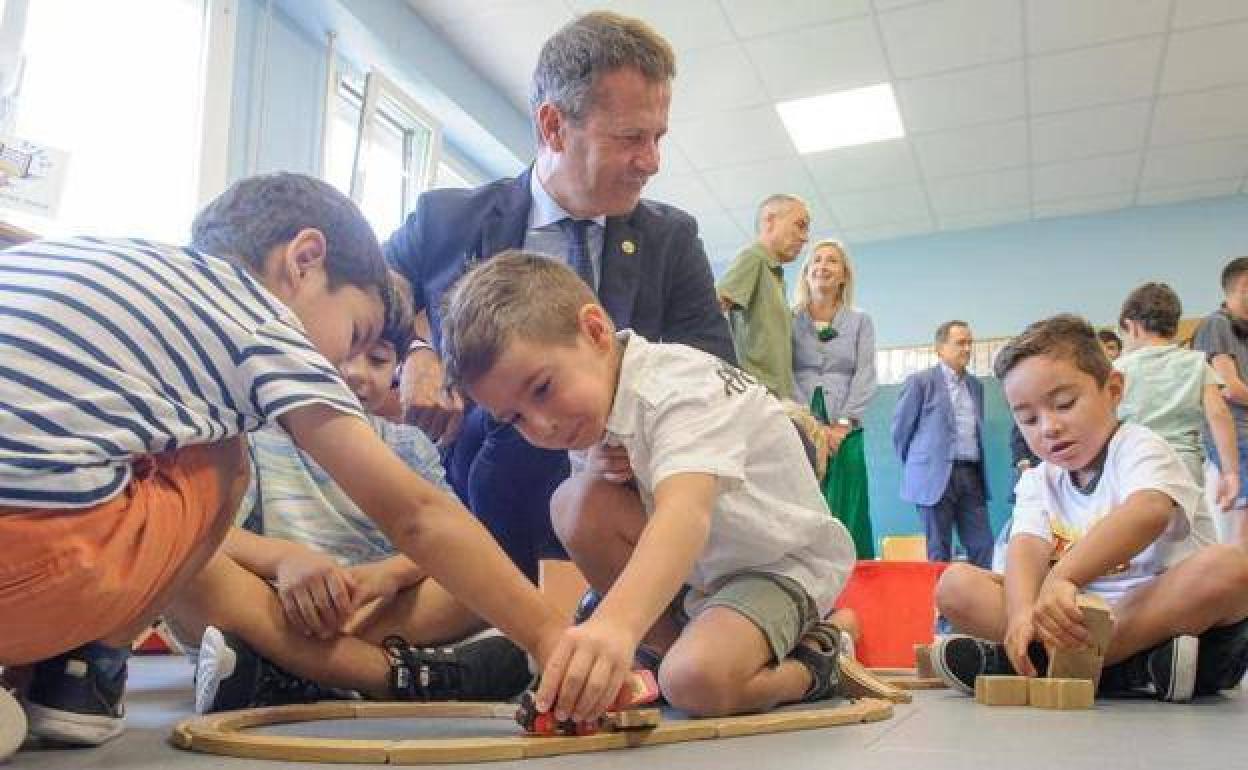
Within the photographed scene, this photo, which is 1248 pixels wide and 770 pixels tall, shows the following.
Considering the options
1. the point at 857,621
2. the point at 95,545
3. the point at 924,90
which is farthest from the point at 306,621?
the point at 924,90

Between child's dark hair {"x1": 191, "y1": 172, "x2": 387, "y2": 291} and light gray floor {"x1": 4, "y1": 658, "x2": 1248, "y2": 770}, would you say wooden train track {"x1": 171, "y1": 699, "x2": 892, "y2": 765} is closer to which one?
light gray floor {"x1": 4, "y1": 658, "x2": 1248, "y2": 770}

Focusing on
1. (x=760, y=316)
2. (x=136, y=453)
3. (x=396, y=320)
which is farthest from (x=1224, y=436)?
(x=136, y=453)

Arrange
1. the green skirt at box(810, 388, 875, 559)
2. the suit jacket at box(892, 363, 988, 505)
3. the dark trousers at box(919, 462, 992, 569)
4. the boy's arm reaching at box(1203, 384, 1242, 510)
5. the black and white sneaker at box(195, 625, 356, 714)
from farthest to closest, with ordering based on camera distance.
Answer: the suit jacket at box(892, 363, 988, 505)
the dark trousers at box(919, 462, 992, 569)
the green skirt at box(810, 388, 875, 559)
the boy's arm reaching at box(1203, 384, 1242, 510)
the black and white sneaker at box(195, 625, 356, 714)

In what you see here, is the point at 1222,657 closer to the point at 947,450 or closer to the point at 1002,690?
the point at 1002,690

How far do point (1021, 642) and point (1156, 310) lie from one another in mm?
1794

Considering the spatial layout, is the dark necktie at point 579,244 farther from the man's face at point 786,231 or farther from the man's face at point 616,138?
the man's face at point 786,231

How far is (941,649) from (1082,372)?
43 centimetres

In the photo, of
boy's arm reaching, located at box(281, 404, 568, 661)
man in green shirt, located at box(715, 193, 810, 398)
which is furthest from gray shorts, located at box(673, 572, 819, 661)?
man in green shirt, located at box(715, 193, 810, 398)

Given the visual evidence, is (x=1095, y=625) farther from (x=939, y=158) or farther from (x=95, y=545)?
(x=939, y=158)

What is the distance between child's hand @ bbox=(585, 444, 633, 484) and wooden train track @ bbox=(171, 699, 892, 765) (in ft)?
0.91

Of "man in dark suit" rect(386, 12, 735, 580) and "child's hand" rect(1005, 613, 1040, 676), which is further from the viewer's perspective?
"man in dark suit" rect(386, 12, 735, 580)

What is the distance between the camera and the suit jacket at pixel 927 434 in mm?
→ 3896

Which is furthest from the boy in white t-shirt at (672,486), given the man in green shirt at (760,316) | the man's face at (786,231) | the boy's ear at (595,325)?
the man's face at (786,231)

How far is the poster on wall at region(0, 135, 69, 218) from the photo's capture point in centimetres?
214
